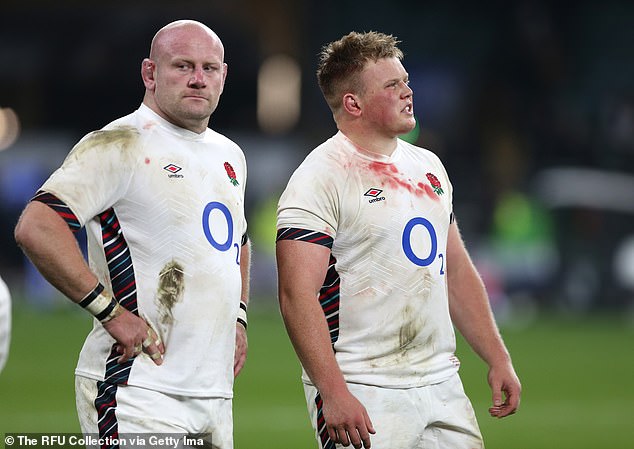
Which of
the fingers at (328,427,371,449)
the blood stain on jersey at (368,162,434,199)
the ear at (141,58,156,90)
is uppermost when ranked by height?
the ear at (141,58,156,90)

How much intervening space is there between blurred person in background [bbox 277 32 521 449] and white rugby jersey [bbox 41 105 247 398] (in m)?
0.35

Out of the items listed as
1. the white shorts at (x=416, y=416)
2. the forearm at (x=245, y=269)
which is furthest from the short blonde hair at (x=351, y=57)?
the white shorts at (x=416, y=416)

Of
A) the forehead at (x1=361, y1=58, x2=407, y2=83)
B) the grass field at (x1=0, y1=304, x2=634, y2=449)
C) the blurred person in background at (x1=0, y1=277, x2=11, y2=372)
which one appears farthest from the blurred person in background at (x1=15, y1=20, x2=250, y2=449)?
the grass field at (x1=0, y1=304, x2=634, y2=449)

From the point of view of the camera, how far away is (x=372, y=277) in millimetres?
5695

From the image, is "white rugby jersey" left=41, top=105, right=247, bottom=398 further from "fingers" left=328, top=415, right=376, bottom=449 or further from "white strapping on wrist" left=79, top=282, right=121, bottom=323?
"fingers" left=328, top=415, right=376, bottom=449

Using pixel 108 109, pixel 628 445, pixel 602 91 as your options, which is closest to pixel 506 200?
pixel 602 91

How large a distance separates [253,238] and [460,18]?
10129 mm

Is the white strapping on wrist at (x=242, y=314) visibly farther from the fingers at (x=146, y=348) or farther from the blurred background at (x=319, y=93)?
the blurred background at (x=319, y=93)

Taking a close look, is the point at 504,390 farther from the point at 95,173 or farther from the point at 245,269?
the point at 95,173

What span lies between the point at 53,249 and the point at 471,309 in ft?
6.79

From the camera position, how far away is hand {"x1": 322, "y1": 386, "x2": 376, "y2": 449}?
5.37 meters

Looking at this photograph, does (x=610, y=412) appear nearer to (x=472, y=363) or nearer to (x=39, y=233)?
(x=472, y=363)

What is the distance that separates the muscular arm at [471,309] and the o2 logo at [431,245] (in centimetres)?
32

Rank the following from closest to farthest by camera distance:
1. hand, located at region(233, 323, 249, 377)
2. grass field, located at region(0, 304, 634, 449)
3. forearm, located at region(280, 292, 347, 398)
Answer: forearm, located at region(280, 292, 347, 398) < hand, located at region(233, 323, 249, 377) < grass field, located at region(0, 304, 634, 449)
